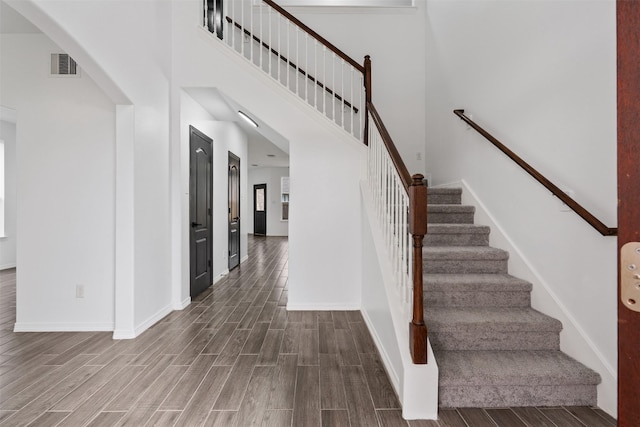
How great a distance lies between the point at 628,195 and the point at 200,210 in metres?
4.33

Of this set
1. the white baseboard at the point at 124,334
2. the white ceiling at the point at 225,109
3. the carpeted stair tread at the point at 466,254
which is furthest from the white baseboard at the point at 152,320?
the carpeted stair tread at the point at 466,254

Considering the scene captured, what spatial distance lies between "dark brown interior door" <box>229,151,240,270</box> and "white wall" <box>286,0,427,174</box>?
2.68 metres

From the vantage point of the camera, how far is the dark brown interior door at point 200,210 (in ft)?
13.4

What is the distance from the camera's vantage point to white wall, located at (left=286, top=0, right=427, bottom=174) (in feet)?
15.6

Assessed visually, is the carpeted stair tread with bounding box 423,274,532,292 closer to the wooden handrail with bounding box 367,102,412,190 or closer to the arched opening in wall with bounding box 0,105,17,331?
the wooden handrail with bounding box 367,102,412,190

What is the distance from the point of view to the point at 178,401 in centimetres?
193

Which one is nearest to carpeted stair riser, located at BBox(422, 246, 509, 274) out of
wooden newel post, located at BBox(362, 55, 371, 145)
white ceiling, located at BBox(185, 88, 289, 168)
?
wooden newel post, located at BBox(362, 55, 371, 145)

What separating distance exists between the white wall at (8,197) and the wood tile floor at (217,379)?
3.64 meters

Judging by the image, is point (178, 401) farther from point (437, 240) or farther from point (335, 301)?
point (437, 240)

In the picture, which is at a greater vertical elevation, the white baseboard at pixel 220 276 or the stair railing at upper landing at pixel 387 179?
the stair railing at upper landing at pixel 387 179

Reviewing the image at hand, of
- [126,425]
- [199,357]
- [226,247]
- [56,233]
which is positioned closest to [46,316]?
[56,233]

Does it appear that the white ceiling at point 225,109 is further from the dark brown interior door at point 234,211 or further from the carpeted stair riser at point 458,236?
the carpeted stair riser at point 458,236

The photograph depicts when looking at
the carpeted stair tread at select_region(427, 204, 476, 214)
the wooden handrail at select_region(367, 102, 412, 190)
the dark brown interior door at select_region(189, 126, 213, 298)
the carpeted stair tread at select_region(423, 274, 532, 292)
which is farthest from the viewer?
the dark brown interior door at select_region(189, 126, 213, 298)

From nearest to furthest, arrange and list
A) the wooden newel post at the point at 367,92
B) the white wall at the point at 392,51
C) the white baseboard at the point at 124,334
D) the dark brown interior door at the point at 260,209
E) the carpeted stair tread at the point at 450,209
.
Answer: the white baseboard at the point at 124,334 < the carpeted stair tread at the point at 450,209 < the wooden newel post at the point at 367,92 < the white wall at the point at 392,51 < the dark brown interior door at the point at 260,209
